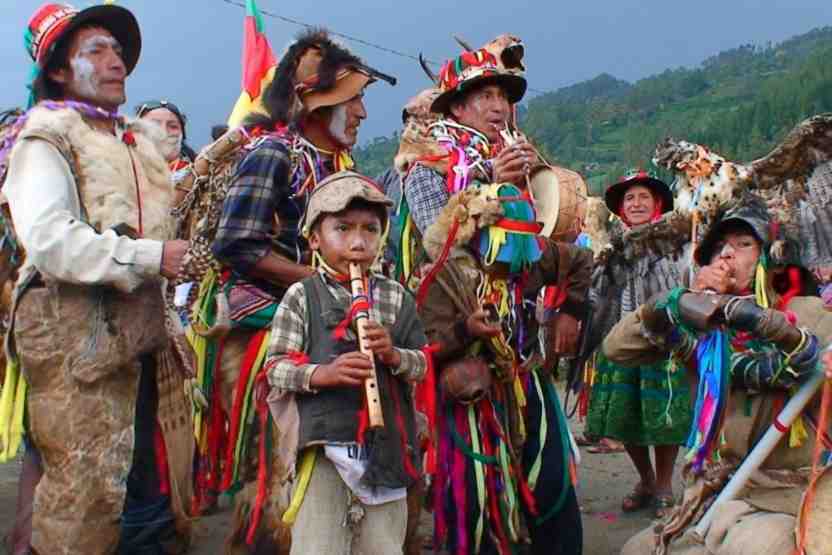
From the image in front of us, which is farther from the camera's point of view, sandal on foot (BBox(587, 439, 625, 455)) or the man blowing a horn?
sandal on foot (BBox(587, 439, 625, 455))

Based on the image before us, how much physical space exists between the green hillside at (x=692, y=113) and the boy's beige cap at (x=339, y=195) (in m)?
23.3

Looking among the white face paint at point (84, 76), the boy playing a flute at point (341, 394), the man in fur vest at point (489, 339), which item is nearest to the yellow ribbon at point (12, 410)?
the boy playing a flute at point (341, 394)

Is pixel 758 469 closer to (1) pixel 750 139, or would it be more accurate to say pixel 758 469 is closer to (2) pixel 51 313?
(2) pixel 51 313

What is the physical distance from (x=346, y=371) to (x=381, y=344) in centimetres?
17

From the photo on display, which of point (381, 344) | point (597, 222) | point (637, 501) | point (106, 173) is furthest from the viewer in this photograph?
point (597, 222)

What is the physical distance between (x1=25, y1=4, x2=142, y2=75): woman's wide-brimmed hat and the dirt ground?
245 centimetres

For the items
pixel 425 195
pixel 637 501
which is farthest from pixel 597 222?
pixel 425 195

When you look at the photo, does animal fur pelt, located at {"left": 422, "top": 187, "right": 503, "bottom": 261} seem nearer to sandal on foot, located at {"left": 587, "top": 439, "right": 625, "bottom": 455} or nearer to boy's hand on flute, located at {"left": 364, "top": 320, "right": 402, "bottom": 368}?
boy's hand on flute, located at {"left": 364, "top": 320, "right": 402, "bottom": 368}

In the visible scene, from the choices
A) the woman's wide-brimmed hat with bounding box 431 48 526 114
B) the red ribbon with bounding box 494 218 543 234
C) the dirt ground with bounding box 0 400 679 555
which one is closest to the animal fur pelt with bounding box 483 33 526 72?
the woman's wide-brimmed hat with bounding box 431 48 526 114

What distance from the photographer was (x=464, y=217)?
382 centimetres

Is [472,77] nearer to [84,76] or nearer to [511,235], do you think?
[511,235]

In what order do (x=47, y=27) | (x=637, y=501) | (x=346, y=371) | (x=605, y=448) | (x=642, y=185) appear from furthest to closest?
(x=605, y=448), (x=642, y=185), (x=637, y=501), (x=47, y=27), (x=346, y=371)

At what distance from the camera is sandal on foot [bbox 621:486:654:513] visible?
5.32 meters

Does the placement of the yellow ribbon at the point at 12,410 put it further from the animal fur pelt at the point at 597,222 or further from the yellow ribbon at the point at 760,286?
the animal fur pelt at the point at 597,222
